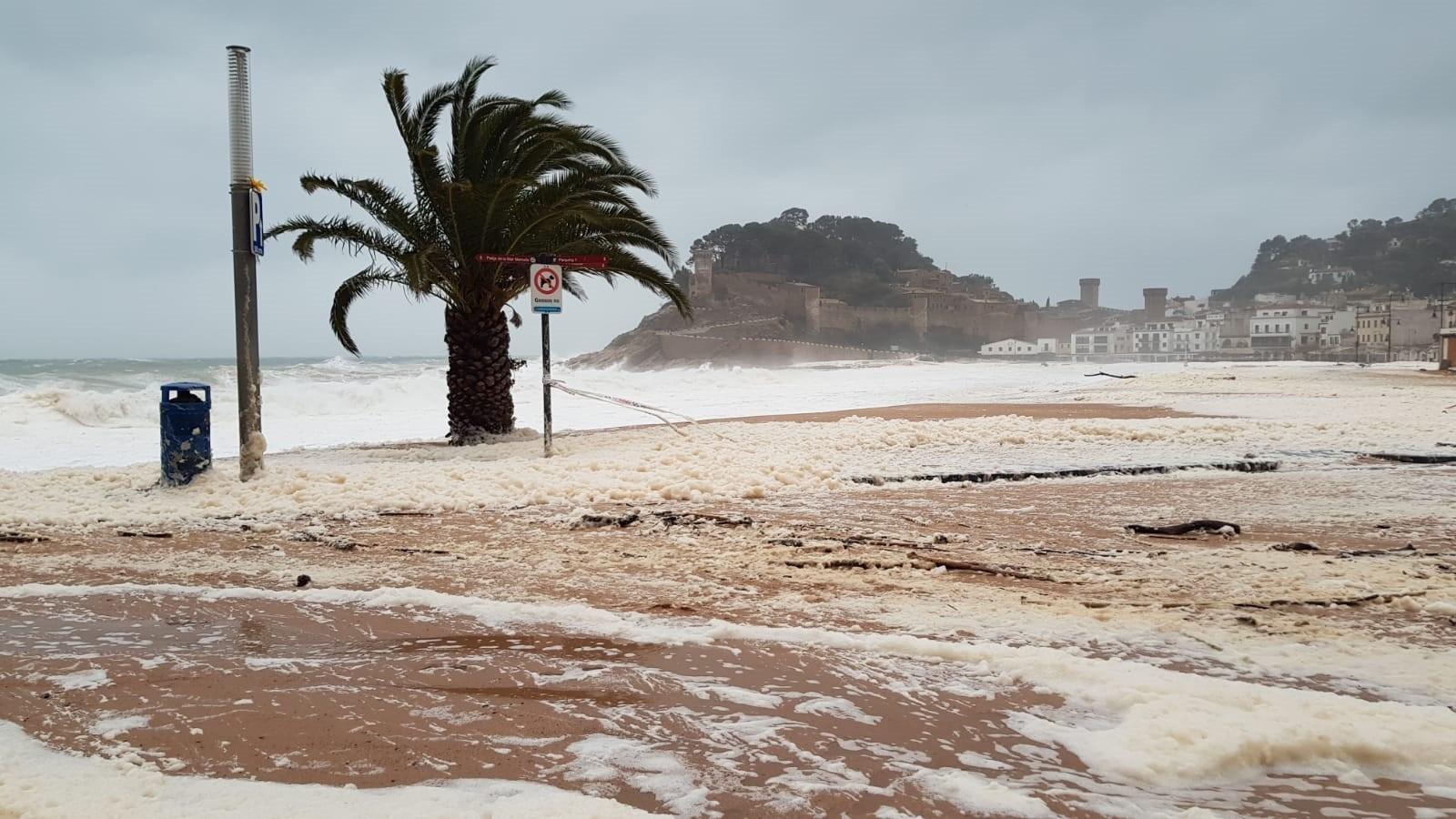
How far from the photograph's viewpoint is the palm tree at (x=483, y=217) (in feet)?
34.3

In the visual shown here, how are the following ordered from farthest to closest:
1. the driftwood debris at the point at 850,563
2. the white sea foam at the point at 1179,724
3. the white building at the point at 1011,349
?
1. the white building at the point at 1011,349
2. the driftwood debris at the point at 850,563
3. the white sea foam at the point at 1179,724

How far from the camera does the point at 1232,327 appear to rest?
9394 centimetres

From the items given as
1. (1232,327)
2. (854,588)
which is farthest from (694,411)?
(1232,327)

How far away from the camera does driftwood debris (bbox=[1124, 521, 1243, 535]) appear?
16.7 feet

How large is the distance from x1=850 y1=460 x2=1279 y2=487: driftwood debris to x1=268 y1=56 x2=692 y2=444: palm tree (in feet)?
16.9

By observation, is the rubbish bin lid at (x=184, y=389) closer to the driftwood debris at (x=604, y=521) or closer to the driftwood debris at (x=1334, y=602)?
the driftwood debris at (x=604, y=521)

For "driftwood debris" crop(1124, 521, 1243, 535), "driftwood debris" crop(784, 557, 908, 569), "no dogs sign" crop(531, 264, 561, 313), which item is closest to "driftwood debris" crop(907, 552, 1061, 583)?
"driftwood debris" crop(784, 557, 908, 569)

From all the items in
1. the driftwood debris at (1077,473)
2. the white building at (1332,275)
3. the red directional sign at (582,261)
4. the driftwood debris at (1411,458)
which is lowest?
the driftwood debris at (1077,473)

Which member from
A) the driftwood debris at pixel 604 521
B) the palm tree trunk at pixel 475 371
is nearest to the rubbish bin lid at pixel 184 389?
the palm tree trunk at pixel 475 371

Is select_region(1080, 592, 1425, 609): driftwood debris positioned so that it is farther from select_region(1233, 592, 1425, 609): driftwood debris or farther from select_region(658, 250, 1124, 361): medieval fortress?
select_region(658, 250, 1124, 361): medieval fortress

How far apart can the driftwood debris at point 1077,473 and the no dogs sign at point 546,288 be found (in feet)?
11.8

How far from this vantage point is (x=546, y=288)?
8766 millimetres

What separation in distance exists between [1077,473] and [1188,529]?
261 centimetres

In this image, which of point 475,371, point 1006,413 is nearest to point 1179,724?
point 475,371
